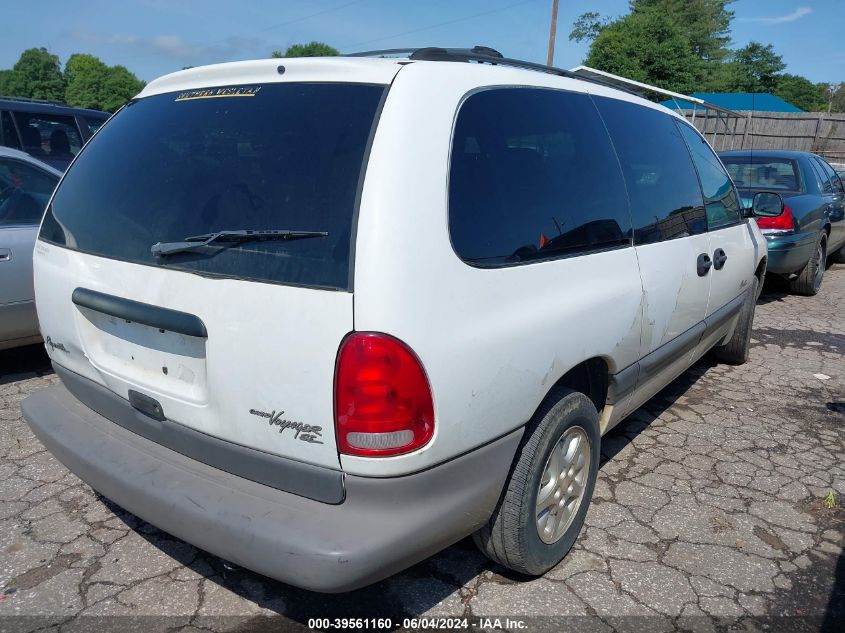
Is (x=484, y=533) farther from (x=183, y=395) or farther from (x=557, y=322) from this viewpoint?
(x=183, y=395)

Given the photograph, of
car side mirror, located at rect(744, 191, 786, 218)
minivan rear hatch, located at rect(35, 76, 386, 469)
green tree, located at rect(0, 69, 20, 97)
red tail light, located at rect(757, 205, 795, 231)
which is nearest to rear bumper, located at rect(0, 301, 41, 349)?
minivan rear hatch, located at rect(35, 76, 386, 469)

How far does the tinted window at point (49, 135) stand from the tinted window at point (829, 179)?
9.34 meters

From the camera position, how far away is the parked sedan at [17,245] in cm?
407

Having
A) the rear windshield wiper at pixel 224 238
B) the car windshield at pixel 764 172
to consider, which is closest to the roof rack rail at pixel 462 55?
the rear windshield wiper at pixel 224 238

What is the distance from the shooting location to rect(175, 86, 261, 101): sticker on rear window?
6.98ft

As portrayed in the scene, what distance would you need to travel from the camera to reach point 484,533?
2.29 meters

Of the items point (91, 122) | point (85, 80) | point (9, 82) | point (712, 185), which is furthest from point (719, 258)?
point (9, 82)

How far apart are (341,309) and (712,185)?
3.11 m

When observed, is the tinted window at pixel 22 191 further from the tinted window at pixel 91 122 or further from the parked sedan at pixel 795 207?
the parked sedan at pixel 795 207

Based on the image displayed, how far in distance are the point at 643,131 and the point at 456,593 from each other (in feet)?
7.64

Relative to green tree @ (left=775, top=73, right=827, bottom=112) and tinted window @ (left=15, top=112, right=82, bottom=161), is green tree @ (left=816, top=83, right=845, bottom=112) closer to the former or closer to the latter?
green tree @ (left=775, top=73, right=827, bottom=112)

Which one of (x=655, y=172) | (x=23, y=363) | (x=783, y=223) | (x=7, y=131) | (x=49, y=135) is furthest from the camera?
(x=49, y=135)

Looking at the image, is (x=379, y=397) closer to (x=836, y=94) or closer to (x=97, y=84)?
(x=97, y=84)

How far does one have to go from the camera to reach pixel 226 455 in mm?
1943
